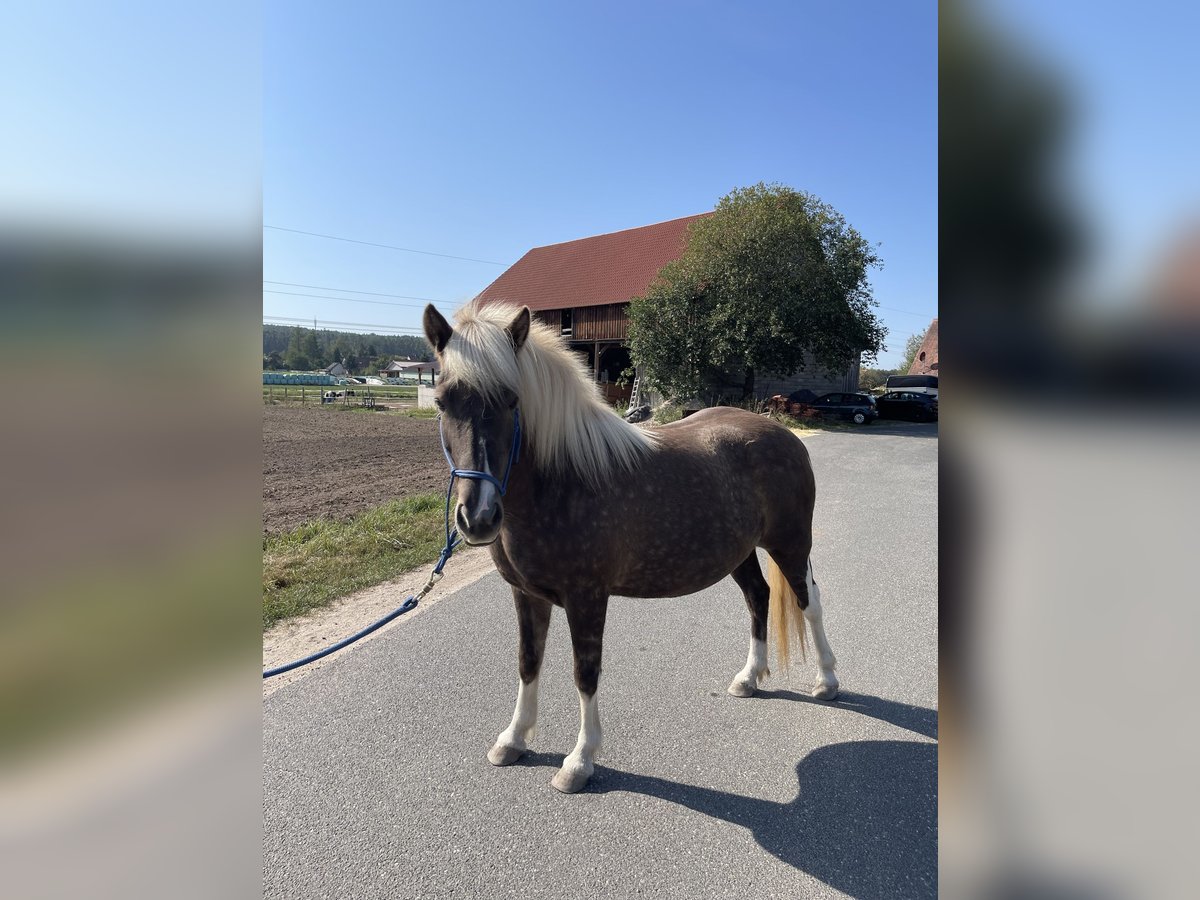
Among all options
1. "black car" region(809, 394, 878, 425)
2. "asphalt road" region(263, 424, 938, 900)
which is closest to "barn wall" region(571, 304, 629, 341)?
"black car" region(809, 394, 878, 425)

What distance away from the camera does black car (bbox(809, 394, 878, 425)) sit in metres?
22.7

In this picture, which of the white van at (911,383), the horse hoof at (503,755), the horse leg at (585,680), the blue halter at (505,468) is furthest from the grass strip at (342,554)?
the white van at (911,383)

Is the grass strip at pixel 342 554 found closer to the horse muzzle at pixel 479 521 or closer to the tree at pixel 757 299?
the horse muzzle at pixel 479 521

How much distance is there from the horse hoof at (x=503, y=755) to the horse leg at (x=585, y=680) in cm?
24

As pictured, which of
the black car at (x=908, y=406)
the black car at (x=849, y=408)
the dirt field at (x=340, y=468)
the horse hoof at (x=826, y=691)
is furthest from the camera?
the black car at (x=908, y=406)

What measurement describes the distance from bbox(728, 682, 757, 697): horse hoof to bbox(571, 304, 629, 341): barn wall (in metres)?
25.8

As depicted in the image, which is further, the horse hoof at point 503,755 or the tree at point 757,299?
the tree at point 757,299

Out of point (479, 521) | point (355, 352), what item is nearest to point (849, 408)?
point (479, 521)

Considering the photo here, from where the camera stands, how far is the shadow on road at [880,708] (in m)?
3.28
